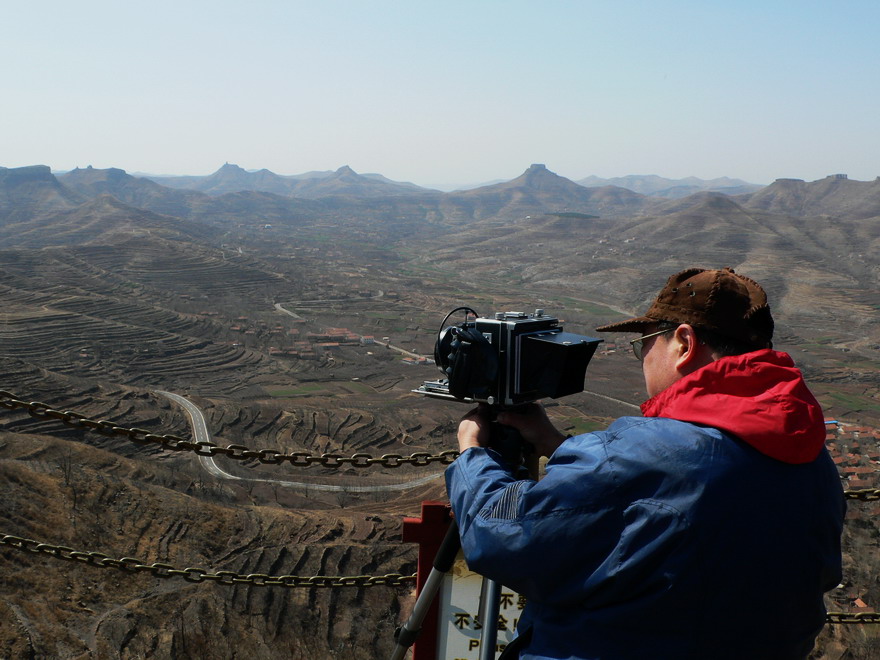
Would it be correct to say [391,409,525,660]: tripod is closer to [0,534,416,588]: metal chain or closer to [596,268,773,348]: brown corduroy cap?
[596,268,773,348]: brown corduroy cap

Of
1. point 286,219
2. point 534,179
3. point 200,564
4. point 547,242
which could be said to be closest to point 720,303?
point 200,564

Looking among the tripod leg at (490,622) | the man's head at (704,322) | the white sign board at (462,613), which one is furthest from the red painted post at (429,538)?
the man's head at (704,322)

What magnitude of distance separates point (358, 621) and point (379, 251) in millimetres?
83262

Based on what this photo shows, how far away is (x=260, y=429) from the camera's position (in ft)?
82.6

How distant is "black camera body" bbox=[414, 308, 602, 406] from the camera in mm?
1464

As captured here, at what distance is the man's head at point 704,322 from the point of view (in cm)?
121

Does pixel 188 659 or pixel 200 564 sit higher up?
pixel 188 659

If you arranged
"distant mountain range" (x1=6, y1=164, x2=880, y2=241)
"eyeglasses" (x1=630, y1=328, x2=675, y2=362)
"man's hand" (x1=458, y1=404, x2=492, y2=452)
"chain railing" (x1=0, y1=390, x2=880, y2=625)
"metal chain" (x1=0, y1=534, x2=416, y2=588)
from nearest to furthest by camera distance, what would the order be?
"eyeglasses" (x1=630, y1=328, x2=675, y2=362)
"man's hand" (x1=458, y1=404, x2=492, y2=452)
"chain railing" (x1=0, y1=390, x2=880, y2=625)
"metal chain" (x1=0, y1=534, x2=416, y2=588)
"distant mountain range" (x1=6, y1=164, x2=880, y2=241)

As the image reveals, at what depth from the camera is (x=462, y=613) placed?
2189 mm

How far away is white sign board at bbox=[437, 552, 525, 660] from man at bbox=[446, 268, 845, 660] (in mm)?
1028

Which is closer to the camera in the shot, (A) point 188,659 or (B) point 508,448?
(B) point 508,448

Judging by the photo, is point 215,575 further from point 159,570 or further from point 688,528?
point 688,528

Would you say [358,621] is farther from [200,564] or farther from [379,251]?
[379,251]

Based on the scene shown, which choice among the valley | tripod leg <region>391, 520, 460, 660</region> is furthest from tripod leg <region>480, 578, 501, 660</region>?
the valley
